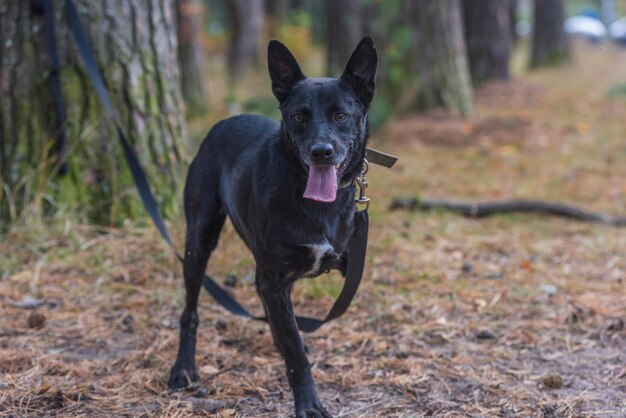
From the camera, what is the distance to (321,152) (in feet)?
10.2

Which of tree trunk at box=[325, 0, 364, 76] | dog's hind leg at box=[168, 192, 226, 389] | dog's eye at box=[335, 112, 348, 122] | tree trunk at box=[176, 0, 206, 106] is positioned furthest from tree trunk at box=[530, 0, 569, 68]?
dog's eye at box=[335, 112, 348, 122]

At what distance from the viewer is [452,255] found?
591 cm

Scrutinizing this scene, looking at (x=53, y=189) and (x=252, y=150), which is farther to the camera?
(x=53, y=189)

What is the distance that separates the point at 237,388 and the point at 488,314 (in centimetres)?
175

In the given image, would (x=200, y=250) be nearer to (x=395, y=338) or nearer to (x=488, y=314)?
(x=395, y=338)

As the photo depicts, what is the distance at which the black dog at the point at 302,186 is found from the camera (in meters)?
3.27

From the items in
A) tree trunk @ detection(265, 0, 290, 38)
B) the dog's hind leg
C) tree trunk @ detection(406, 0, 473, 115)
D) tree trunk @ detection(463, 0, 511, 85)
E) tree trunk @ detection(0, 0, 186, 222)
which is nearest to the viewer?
the dog's hind leg

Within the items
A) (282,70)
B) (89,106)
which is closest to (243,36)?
(89,106)

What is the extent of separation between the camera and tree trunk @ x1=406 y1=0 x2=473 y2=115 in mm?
10383

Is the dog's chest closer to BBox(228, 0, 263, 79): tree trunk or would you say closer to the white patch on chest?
the white patch on chest

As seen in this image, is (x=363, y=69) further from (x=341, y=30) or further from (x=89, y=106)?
(x=341, y=30)

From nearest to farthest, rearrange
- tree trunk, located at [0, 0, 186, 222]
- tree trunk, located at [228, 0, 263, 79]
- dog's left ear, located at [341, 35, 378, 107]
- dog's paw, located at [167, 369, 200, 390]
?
dog's left ear, located at [341, 35, 378, 107] < dog's paw, located at [167, 369, 200, 390] < tree trunk, located at [0, 0, 186, 222] < tree trunk, located at [228, 0, 263, 79]

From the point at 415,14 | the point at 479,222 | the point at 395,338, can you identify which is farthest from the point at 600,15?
the point at 395,338

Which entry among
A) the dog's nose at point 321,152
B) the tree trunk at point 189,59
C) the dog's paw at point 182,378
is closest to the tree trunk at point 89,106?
the dog's paw at point 182,378
